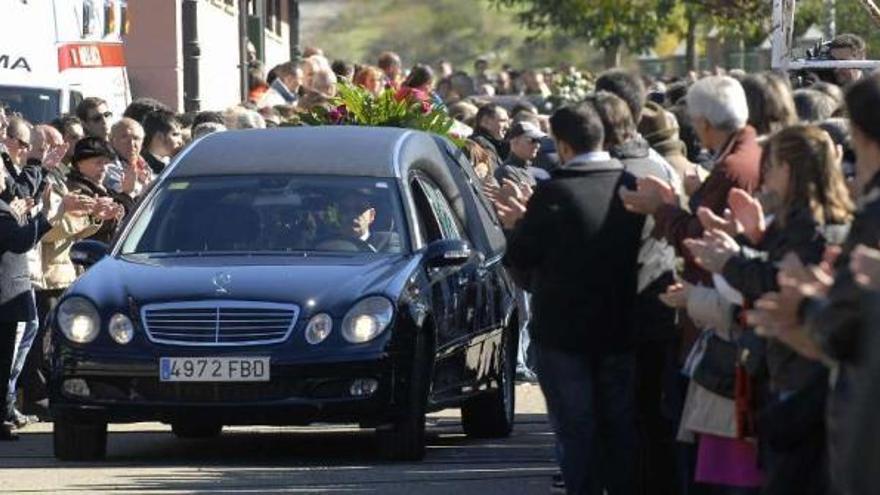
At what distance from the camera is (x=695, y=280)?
10.0 m

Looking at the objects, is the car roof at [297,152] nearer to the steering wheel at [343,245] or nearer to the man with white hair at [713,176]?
the steering wheel at [343,245]

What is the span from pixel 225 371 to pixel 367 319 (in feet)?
2.39

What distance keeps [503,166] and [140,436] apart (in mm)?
4483

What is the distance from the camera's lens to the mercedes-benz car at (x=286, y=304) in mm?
13047

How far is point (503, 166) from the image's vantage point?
733 inches

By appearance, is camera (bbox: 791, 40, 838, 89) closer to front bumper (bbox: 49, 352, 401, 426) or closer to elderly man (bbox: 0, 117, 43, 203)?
front bumper (bbox: 49, 352, 401, 426)

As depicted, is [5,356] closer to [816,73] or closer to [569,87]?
[816,73]

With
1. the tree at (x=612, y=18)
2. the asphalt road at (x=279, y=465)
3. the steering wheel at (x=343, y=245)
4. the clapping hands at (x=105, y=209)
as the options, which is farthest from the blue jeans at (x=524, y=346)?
the tree at (x=612, y=18)

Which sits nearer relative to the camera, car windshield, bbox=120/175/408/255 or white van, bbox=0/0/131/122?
car windshield, bbox=120/175/408/255

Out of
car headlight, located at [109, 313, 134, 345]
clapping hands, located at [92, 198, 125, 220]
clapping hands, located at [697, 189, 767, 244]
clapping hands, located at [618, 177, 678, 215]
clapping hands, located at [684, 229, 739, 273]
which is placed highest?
clapping hands, located at [697, 189, 767, 244]

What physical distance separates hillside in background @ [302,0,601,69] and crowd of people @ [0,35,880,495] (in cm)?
8957

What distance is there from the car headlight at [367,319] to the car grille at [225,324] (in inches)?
10.3

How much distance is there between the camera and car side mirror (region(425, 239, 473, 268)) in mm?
13578

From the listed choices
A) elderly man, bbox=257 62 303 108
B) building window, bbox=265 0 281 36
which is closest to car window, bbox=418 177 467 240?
elderly man, bbox=257 62 303 108
